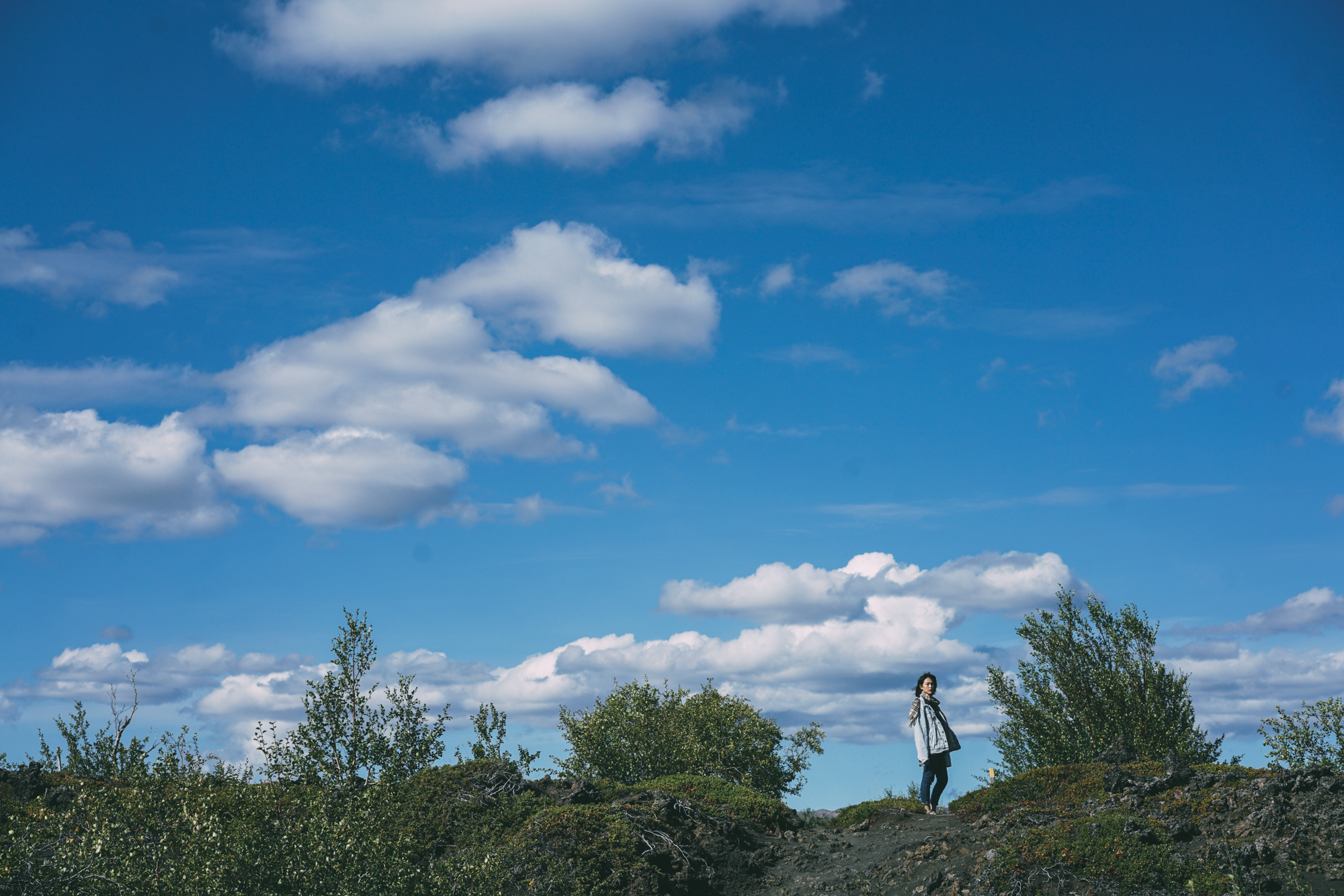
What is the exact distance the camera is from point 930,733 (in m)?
17.8

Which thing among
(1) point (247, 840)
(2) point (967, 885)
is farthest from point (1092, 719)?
(1) point (247, 840)

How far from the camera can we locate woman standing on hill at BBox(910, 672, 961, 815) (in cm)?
1781

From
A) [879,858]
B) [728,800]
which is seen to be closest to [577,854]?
[728,800]

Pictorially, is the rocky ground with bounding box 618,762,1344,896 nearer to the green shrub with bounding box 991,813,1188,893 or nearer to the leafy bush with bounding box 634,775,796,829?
the green shrub with bounding box 991,813,1188,893

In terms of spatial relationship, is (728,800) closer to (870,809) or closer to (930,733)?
(870,809)

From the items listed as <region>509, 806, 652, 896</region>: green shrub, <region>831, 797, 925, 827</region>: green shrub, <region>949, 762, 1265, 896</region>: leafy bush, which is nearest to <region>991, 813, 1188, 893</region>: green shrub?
<region>949, 762, 1265, 896</region>: leafy bush

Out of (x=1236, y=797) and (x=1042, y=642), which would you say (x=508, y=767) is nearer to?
(x=1236, y=797)

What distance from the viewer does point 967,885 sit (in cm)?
1396

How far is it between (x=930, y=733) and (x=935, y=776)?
1310 mm

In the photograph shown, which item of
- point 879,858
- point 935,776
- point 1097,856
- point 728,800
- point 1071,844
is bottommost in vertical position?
point 879,858

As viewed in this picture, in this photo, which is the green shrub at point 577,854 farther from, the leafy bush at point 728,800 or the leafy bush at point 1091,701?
the leafy bush at point 1091,701

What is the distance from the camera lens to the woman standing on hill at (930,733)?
17.8 m

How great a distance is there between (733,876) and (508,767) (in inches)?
227

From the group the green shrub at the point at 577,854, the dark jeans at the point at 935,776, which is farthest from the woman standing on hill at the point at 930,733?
the green shrub at the point at 577,854
